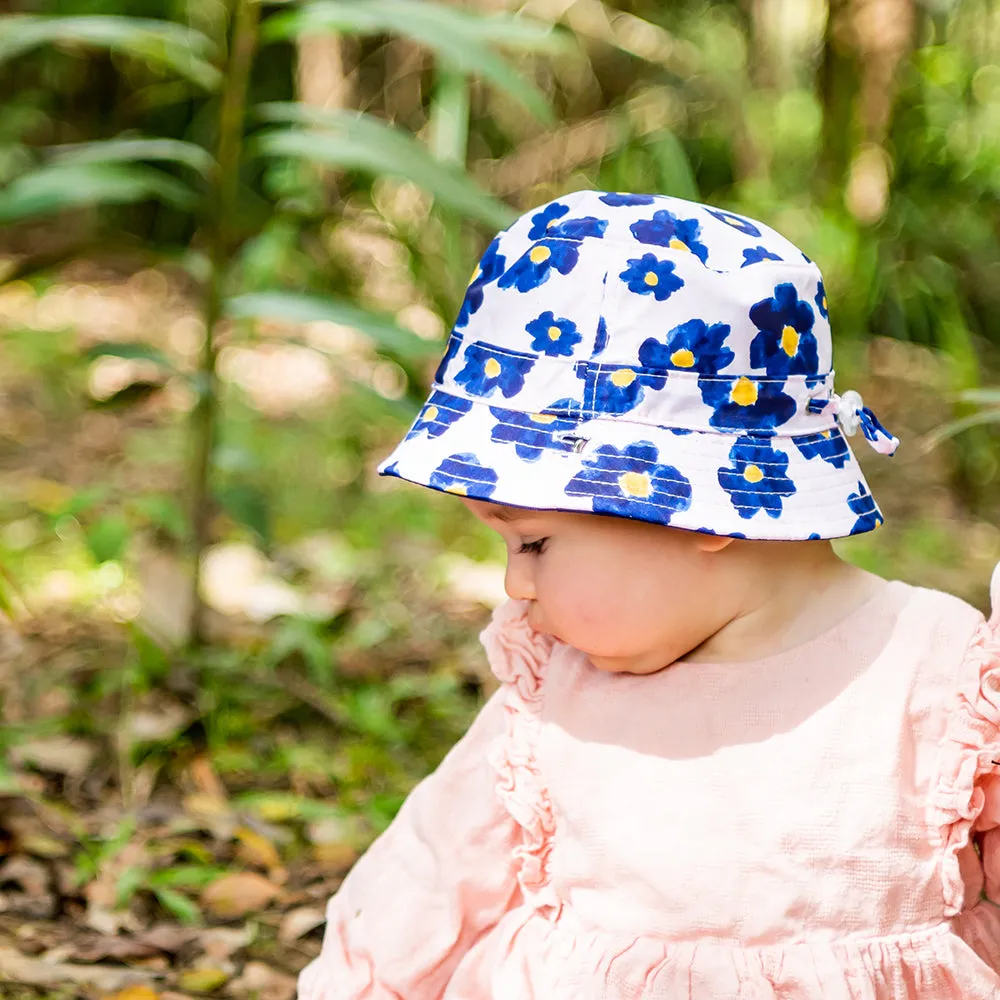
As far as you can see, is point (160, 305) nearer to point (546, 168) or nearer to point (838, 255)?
point (546, 168)

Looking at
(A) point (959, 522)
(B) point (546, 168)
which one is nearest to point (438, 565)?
(A) point (959, 522)

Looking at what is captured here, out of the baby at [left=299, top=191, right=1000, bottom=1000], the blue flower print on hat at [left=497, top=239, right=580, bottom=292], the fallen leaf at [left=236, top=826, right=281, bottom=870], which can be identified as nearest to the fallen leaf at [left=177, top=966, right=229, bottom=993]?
the fallen leaf at [left=236, top=826, right=281, bottom=870]

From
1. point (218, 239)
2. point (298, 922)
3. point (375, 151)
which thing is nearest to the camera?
point (298, 922)

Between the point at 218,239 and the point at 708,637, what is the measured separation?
1.14 metres

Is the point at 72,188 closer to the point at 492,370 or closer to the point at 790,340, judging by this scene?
the point at 492,370

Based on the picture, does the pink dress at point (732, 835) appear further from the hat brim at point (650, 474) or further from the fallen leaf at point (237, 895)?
the fallen leaf at point (237, 895)

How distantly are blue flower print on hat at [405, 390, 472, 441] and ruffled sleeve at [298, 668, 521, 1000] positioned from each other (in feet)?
1.01

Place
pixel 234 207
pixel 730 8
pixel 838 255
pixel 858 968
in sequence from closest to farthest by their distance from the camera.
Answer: pixel 858 968
pixel 234 207
pixel 838 255
pixel 730 8

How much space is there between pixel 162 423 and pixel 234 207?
2.19 metres

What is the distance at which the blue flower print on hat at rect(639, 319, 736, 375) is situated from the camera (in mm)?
1171

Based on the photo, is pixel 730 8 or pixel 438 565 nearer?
pixel 438 565

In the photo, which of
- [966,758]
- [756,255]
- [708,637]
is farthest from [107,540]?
[966,758]

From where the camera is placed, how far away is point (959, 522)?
330 cm

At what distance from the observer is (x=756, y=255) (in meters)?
1.21
